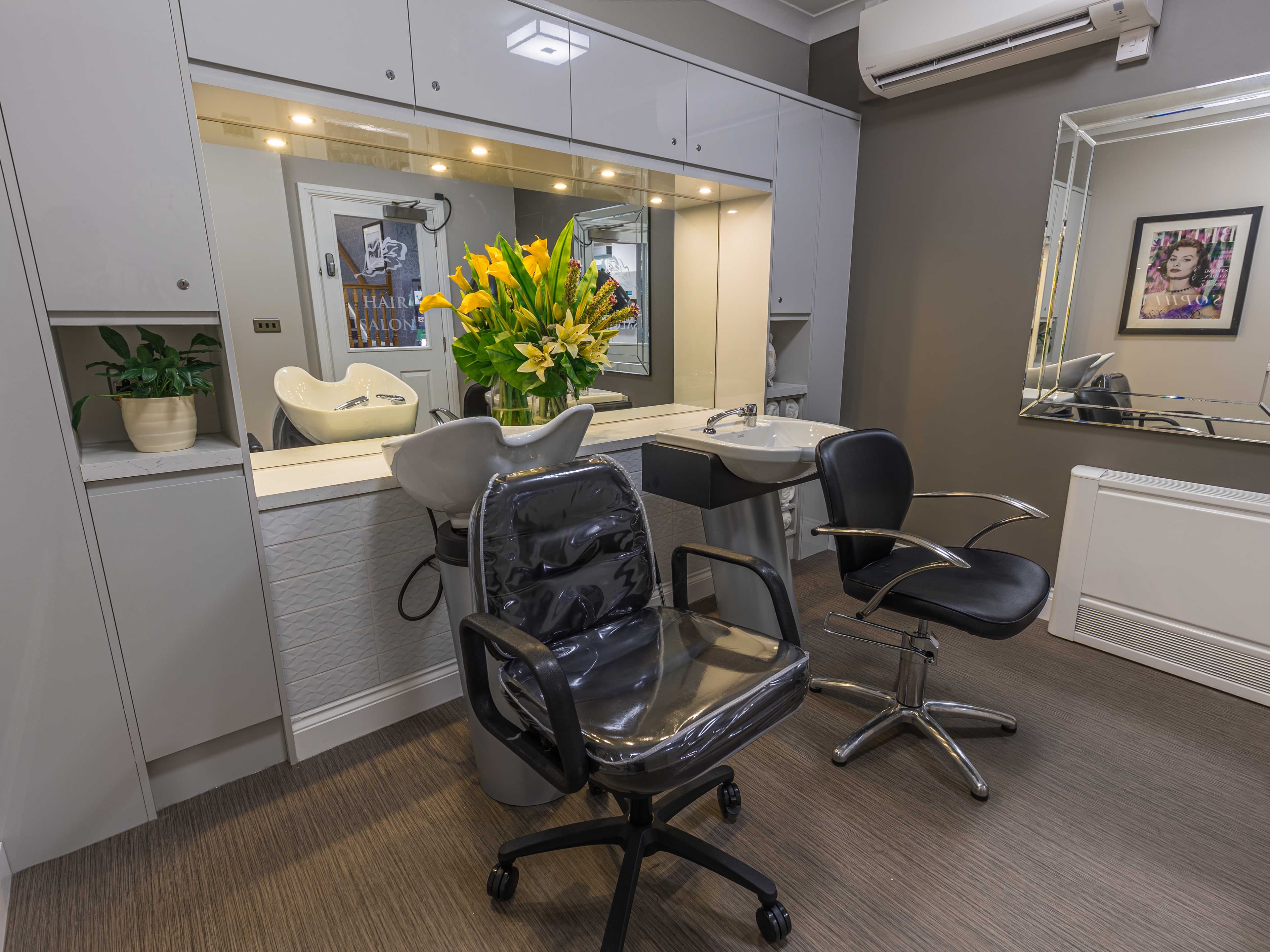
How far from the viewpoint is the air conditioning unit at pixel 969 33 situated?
7.22ft

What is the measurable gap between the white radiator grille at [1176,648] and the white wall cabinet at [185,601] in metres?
2.90

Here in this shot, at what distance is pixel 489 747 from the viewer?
67.0 inches

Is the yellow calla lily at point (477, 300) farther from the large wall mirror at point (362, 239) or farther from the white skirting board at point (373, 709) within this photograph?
the white skirting board at point (373, 709)

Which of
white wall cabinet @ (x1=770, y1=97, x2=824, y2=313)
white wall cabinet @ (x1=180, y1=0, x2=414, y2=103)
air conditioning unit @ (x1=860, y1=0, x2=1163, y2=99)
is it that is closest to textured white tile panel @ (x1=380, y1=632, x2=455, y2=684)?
white wall cabinet @ (x1=180, y1=0, x2=414, y2=103)

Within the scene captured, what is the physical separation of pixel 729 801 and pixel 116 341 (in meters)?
1.93

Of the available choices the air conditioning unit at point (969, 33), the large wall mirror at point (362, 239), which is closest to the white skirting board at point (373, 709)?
the large wall mirror at point (362, 239)

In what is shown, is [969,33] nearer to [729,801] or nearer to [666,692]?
[666,692]

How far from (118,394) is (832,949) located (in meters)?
2.05

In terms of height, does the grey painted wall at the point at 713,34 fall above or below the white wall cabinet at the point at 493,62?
above

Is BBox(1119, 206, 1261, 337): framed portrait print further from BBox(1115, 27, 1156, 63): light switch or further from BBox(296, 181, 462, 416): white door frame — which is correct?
BBox(296, 181, 462, 416): white door frame

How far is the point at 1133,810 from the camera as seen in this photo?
1690 mm

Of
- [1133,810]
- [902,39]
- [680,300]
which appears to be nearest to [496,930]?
[1133,810]

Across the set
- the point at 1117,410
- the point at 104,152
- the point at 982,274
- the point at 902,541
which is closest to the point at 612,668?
the point at 902,541

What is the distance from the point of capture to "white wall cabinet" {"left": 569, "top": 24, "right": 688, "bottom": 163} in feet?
6.82
